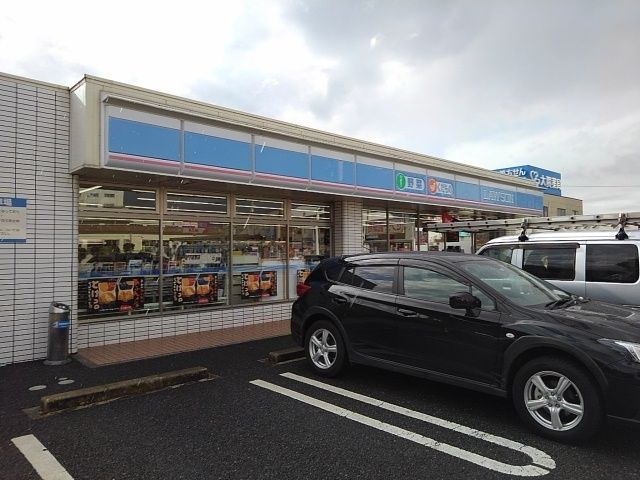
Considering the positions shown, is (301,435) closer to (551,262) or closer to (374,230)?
(551,262)

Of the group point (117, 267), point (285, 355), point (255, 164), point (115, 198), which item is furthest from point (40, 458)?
point (255, 164)

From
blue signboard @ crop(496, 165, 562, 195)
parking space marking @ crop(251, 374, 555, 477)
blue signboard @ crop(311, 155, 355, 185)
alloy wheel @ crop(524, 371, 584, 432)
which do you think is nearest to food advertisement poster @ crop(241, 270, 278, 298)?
blue signboard @ crop(311, 155, 355, 185)

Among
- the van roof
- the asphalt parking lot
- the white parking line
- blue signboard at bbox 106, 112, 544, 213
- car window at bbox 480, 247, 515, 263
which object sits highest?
blue signboard at bbox 106, 112, 544, 213

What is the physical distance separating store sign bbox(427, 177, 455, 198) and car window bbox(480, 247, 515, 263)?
3.81 m

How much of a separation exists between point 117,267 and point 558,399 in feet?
22.6

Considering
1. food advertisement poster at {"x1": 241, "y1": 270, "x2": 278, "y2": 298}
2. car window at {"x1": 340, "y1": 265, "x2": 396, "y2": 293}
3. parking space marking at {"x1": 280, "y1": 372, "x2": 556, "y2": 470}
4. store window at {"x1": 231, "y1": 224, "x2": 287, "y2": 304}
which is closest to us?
parking space marking at {"x1": 280, "y1": 372, "x2": 556, "y2": 470}

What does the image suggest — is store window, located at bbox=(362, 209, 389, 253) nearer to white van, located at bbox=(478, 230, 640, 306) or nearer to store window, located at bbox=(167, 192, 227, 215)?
store window, located at bbox=(167, 192, 227, 215)

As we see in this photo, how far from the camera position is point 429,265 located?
537 cm

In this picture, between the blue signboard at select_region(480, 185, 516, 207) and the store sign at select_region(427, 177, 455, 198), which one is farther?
the blue signboard at select_region(480, 185, 516, 207)

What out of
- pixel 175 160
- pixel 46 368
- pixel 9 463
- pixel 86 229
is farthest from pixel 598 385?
pixel 86 229

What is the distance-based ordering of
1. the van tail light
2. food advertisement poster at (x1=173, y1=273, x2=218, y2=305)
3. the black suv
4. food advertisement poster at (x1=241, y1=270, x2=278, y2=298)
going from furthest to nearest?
1. food advertisement poster at (x1=241, y1=270, x2=278, y2=298)
2. food advertisement poster at (x1=173, y1=273, x2=218, y2=305)
3. the van tail light
4. the black suv

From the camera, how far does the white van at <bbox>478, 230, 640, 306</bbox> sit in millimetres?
6449

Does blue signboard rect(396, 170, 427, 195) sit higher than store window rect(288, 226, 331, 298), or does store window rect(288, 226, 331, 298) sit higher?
blue signboard rect(396, 170, 427, 195)

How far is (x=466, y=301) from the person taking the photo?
181 inches
